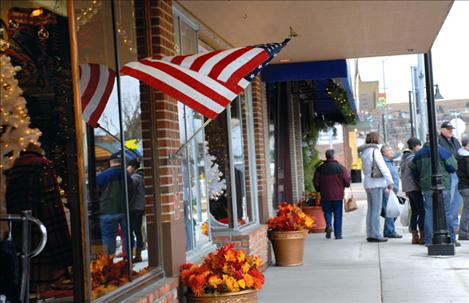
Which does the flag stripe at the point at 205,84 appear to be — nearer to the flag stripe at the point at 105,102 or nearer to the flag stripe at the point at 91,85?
the flag stripe at the point at 105,102

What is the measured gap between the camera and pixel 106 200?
5.77m

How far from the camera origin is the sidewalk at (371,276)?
8.71 m

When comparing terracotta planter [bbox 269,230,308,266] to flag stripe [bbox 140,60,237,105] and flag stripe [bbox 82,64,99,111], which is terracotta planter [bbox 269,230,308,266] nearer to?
flag stripe [bbox 140,60,237,105]

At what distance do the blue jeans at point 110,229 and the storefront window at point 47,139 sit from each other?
50 centimetres

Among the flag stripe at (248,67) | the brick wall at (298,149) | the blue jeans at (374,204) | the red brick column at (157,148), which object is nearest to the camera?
the flag stripe at (248,67)

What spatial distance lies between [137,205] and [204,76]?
1327 millimetres

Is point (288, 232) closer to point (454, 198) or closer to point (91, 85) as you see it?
point (454, 198)

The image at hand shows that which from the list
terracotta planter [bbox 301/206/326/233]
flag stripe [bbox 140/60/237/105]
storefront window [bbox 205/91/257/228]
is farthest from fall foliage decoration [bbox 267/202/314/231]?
terracotta planter [bbox 301/206/326/233]

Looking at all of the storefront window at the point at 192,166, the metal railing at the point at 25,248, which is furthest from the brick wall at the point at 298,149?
the metal railing at the point at 25,248

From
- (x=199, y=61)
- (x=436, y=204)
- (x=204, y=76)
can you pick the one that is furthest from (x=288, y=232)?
(x=204, y=76)

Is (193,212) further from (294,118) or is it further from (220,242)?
(294,118)

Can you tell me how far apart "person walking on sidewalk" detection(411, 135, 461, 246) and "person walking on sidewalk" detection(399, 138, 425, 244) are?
26 centimetres

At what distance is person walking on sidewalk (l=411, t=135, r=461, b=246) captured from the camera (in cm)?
1227

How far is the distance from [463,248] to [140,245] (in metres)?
7.54
